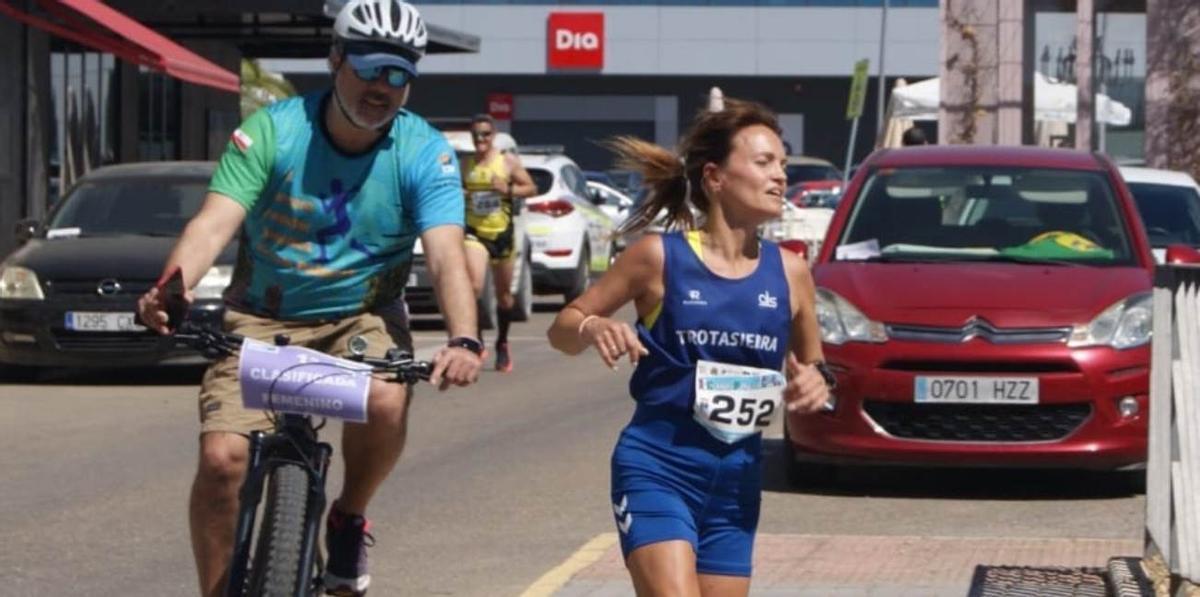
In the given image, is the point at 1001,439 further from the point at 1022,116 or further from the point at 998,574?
the point at 1022,116

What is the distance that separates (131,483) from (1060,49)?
24.3 metres

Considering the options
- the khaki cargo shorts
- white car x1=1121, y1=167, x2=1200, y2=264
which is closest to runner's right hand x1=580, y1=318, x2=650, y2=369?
the khaki cargo shorts

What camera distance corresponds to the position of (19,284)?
52.7 ft

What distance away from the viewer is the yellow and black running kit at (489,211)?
17.6m

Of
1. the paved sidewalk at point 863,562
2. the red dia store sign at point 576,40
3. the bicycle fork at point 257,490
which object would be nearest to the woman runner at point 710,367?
the bicycle fork at point 257,490

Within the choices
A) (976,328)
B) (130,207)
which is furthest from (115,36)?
(976,328)

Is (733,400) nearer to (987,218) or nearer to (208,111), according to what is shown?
(987,218)

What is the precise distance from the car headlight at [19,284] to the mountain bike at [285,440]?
10430mm

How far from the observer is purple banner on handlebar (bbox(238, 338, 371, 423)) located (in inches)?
225

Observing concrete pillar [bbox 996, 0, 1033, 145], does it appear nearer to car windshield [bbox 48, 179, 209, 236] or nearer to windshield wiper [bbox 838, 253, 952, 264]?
car windshield [bbox 48, 179, 209, 236]

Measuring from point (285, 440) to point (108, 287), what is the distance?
1025cm

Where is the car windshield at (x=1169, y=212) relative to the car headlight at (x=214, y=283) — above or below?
above

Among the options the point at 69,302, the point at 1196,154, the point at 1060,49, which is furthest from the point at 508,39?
the point at 69,302

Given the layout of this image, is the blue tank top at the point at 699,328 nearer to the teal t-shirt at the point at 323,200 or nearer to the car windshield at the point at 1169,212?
the teal t-shirt at the point at 323,200
